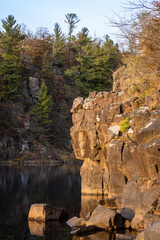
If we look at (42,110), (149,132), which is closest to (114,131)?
(149,132)

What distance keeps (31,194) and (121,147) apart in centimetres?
876

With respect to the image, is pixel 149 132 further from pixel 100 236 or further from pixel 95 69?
pixel 95 69

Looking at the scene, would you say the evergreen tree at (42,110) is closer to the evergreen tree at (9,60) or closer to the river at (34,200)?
the evergreen tree at (9,60)

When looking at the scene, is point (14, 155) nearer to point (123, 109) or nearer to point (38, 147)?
point (38, 147)

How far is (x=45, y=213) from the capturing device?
16125mm

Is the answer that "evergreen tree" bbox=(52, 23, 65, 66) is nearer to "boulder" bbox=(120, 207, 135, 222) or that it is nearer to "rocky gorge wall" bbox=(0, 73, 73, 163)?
"rocky gorge wall" bbox=(0, 73, 73, 163)

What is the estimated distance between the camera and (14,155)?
50938 millimetres

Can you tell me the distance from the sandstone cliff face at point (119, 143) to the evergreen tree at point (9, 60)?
2969 cm

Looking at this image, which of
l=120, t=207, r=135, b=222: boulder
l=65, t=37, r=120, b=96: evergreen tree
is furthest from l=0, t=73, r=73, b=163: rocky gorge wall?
l=120, t=207, r=135, b=222: boulder

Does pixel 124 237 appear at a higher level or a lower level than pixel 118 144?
lower

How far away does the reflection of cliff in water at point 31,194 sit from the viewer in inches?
704

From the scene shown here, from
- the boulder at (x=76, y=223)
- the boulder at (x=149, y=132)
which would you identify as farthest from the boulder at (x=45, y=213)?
the boulder at (x=149, y=132)

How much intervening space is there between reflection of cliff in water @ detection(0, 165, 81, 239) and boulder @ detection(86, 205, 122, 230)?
11.7 feet

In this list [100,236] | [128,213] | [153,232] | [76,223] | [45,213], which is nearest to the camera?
[153,232]
